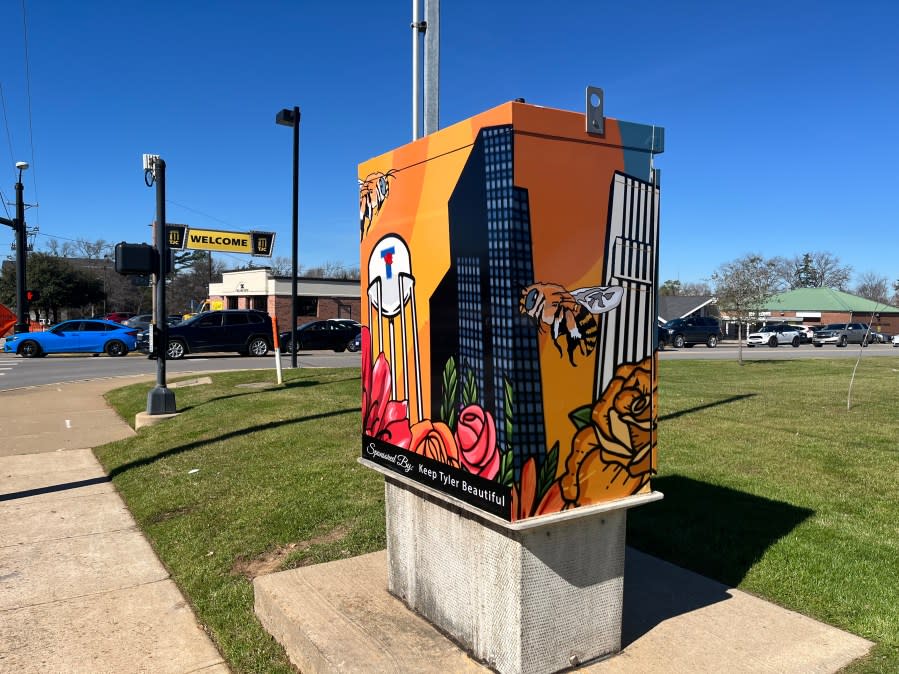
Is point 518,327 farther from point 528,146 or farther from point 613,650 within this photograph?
point 613,650

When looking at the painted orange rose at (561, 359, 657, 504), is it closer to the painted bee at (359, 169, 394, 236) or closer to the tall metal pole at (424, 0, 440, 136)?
the painted bee at (359, 169, 394, 236)

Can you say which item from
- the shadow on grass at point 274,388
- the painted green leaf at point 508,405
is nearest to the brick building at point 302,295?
the shadow on grass at point 274,388

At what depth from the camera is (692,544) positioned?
4.43 m

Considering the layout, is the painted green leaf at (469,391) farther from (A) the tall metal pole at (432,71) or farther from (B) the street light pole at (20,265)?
(B) the street light pole at (20,265)

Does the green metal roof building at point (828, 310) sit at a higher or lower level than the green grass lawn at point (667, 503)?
higher

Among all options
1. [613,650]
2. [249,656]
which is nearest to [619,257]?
[613,650]

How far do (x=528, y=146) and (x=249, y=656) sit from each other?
2.75 m

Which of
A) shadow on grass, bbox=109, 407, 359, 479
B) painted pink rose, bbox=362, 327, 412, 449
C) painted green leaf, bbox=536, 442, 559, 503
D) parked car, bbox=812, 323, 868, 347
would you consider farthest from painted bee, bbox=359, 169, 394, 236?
parked car, bbox=812, 323, 868, 347

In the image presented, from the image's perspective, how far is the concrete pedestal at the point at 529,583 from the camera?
2.77 meters

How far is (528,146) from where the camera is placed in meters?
2.68

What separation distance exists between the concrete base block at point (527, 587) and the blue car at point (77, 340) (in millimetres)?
26447

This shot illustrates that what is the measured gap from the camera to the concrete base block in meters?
2.78

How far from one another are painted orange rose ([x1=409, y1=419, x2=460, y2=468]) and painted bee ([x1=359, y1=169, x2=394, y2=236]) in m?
1.15

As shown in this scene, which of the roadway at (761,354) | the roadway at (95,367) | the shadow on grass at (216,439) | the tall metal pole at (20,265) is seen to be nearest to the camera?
the shadow on grass at (216,439)
